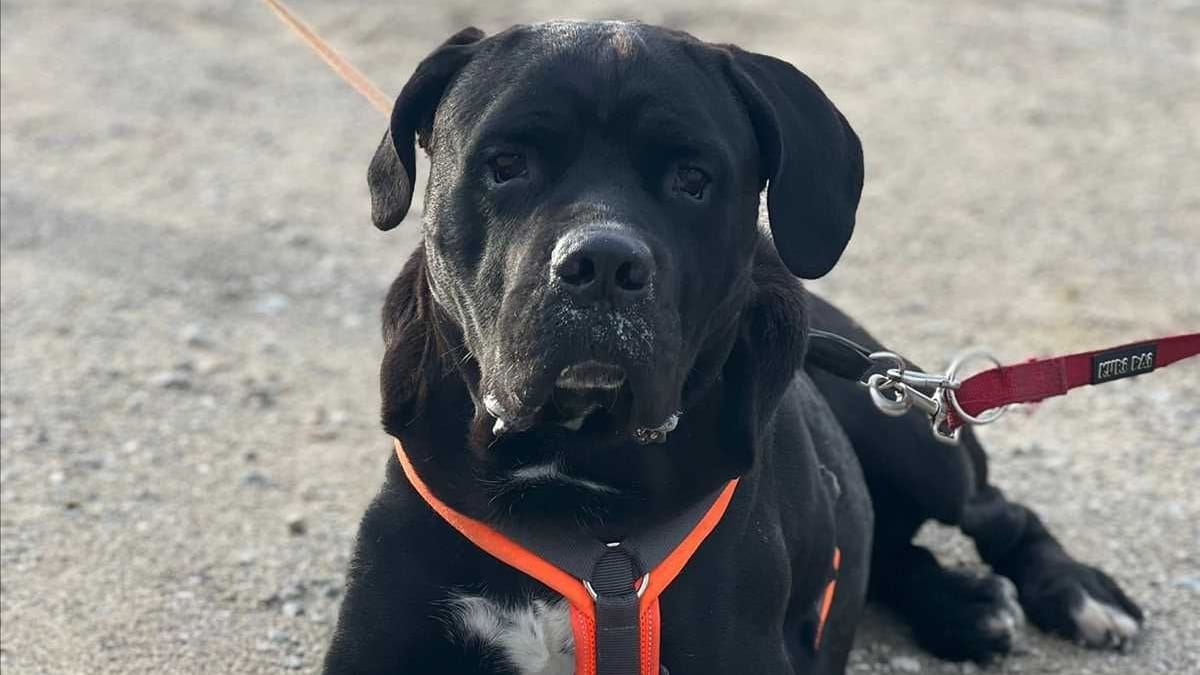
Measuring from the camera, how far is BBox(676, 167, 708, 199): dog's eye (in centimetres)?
290

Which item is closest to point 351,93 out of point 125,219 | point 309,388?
point 125,219

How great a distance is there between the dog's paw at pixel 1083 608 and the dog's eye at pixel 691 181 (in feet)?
6.56

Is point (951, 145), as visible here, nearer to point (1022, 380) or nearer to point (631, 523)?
point (1022, 380)

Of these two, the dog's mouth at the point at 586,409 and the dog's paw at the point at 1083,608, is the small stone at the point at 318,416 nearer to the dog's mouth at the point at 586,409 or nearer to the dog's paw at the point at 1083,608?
the dog's paw at the point at 1083,608

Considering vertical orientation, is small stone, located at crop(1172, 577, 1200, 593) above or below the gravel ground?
above

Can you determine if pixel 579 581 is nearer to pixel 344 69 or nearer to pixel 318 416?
pixel 344 69

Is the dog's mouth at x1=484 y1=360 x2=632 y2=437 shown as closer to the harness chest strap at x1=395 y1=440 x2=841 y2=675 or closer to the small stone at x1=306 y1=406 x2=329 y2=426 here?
the harness chest strap at x1=395 y1=440 x2=841 y2=675

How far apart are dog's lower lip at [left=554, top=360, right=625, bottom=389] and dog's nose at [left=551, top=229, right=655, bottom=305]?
12 cm

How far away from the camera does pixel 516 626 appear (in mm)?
3059

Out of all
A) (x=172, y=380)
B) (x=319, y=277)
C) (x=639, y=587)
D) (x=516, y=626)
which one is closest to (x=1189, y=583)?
(x=639, y=587)

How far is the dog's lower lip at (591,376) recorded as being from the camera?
8.79ft

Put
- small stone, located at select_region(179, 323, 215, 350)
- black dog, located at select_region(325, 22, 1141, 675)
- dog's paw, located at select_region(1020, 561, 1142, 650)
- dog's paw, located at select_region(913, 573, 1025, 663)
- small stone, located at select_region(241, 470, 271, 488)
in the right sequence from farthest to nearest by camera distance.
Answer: small stone, located at select_region(179, 323, 215, 350), small stone, located at select_region(241, 470, 271, 488), dog's paw, located at select_region(1020, 561, 1142, 650), dog's paw, located at select_region(913, 573, 1025, 663), black dog, located at select_region(325, 22, 1141, 675)

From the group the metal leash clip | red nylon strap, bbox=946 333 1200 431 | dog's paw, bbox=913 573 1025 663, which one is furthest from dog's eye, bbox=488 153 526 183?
dog's paw, bbox=913 573 1025 663

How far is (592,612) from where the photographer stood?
2.99 metres
